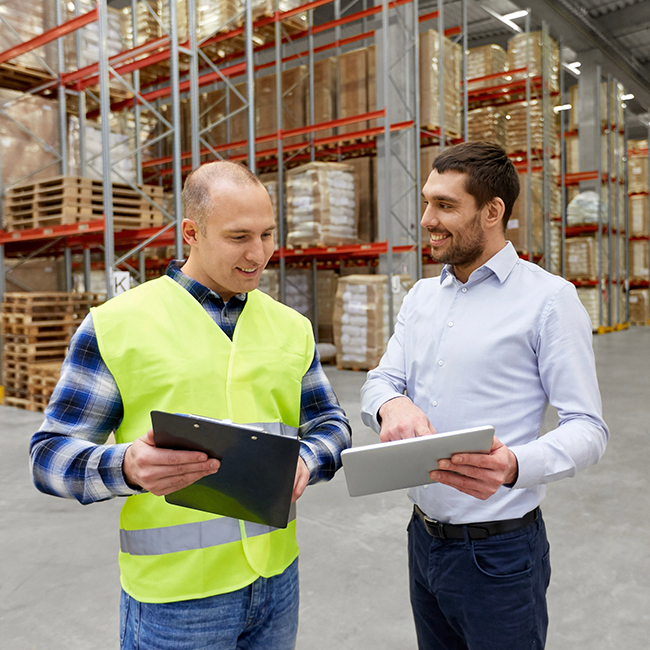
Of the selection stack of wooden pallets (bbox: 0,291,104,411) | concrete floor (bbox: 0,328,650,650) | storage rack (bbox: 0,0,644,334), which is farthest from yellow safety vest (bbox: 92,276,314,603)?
stack of wooden pallets (bbox: 0,291,104,411)

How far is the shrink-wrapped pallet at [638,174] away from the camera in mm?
19875

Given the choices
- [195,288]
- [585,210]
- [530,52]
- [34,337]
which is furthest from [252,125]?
[585,210]

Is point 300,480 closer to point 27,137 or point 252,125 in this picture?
point 252,125

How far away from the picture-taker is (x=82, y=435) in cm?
140

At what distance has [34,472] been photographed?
136cm

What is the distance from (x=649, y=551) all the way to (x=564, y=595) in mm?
843

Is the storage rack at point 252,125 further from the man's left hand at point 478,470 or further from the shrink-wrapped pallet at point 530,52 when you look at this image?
the man's left hand at point 478,470

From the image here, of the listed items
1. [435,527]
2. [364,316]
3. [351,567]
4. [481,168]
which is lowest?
[351,567]

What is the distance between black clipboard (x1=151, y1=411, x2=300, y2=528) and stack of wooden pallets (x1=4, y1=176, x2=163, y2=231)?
746 centimetres

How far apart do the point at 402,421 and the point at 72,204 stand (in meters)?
7.49

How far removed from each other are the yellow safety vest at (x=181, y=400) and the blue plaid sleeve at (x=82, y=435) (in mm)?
40

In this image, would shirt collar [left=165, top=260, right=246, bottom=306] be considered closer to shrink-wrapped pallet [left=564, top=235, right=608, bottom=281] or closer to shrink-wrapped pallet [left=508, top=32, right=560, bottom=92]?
shrink-wrapped pallet [left=508, top=32, right=560, bottom=92]

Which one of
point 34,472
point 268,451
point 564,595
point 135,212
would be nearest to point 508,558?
point 268,451

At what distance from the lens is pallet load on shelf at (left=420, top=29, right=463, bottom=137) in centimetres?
1055
